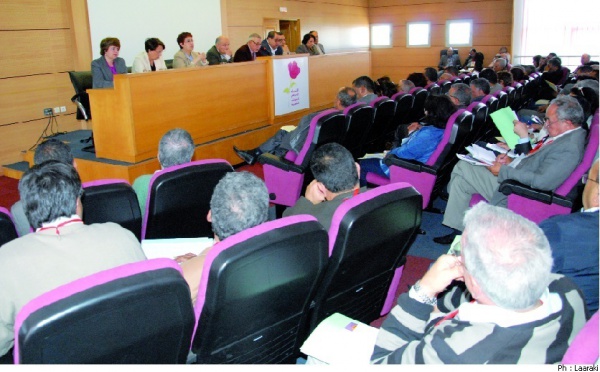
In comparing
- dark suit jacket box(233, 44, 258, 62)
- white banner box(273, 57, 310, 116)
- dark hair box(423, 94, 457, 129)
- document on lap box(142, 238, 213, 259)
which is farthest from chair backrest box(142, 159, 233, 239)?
dark suit jacket box(233, 44, 258, 62)

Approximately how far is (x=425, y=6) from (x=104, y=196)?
12717mm

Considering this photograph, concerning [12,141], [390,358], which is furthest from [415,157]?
[12,141]

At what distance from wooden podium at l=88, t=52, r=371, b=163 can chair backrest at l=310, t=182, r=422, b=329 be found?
3.20 metres

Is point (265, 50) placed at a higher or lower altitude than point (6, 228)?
higher

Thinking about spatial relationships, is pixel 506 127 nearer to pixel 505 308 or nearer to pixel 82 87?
pixel 505 308

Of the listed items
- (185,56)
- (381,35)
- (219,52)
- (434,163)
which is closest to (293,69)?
(219,52)

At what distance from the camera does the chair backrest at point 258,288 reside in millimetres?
1438

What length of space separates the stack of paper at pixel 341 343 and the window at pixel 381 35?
44.1 ft

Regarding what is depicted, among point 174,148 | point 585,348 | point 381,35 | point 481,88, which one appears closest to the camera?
point 585,348

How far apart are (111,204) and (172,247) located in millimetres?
530

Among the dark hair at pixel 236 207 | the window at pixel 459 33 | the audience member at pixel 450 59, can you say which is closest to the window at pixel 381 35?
the window at pixel 459 33

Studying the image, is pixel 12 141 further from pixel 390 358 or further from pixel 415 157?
pixel 390 358

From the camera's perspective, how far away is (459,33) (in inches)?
509

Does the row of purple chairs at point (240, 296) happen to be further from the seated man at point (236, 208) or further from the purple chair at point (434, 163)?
the purple chair at point (434, 163)
